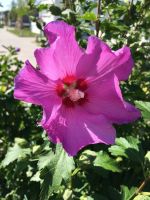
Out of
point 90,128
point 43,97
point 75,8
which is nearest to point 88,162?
point 90,128

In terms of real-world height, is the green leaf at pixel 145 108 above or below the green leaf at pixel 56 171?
above

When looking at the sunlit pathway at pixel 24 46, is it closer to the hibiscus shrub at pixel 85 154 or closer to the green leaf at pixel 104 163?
the hibiscus shrub at pixel 85 154

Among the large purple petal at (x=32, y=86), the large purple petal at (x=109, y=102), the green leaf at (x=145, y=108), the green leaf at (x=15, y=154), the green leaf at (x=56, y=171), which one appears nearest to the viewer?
the large purple petal at (x=32, y=86)


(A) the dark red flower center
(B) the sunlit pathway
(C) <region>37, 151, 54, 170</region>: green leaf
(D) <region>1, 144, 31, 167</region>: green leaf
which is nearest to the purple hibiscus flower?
(A) the dark red flower center

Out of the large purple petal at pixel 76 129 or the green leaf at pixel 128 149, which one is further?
the green leaf at pixel 128 149

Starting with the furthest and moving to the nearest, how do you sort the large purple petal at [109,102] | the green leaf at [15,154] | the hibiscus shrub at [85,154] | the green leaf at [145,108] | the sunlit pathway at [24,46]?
the sunlit pathway at [24,46]
the green leaf at [15,154]
the green leaf at [145,108]
the hibiscus shrub at [85,154]
the large purple petal at [109,102]

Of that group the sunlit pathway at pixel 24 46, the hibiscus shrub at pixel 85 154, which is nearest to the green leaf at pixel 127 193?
the hibiscus shrub at pixel 85 154

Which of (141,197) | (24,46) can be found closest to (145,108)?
(141,197)

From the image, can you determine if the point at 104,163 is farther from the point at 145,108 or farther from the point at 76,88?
the point at 76,88
